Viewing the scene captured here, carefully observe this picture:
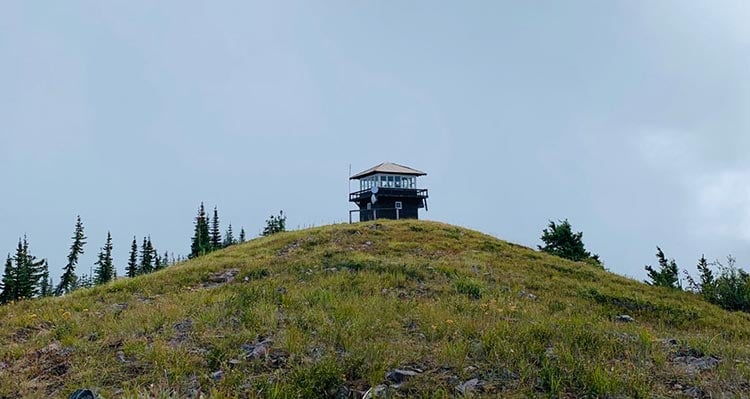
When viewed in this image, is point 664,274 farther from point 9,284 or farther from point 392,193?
point 9,284

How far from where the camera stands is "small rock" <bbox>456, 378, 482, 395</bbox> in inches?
216

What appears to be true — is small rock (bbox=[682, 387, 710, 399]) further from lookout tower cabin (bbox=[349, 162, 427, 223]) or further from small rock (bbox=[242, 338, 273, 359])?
lookout tower cabin (bbox=[349, 162, 427, 223])

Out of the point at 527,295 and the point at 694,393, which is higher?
the point at 527,295

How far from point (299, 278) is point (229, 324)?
5247 mm

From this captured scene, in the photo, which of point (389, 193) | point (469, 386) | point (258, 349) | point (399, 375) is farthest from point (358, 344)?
point (389, 193)

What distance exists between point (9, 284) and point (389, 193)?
3259cm

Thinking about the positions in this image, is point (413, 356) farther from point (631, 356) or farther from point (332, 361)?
point (631, 356)

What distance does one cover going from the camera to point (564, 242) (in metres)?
30.0

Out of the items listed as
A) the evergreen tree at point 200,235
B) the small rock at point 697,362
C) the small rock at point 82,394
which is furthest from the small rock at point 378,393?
the evergreen tree at point 200,235

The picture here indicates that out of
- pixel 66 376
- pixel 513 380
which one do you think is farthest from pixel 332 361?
pixel 66 376

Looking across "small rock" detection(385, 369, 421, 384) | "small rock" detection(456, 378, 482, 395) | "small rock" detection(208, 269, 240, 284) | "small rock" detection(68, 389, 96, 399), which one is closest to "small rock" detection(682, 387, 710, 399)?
"small rock" detection(456, 378, 482, 395)

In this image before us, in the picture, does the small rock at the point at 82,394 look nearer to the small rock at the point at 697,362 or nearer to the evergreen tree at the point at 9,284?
the small rock at the point at 697,362

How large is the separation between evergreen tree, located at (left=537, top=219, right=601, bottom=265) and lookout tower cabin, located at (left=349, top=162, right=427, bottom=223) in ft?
45.5

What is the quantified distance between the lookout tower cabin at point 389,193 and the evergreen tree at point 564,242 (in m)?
13.9
